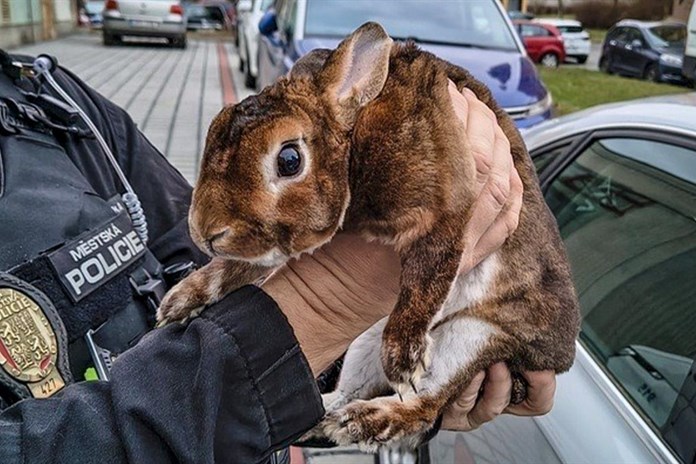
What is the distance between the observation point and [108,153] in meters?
1.80

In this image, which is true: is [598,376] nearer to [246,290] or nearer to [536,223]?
[536,223]

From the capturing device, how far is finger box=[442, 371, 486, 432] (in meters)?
1.82

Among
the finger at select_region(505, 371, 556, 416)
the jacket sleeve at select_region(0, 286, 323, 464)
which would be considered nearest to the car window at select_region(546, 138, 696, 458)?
the finger at select_region(505, 371, 556, 416)

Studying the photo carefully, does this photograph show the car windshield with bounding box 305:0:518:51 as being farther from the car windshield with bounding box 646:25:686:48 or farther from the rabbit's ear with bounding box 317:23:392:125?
the car windshield with bounding box 646:25:686:48

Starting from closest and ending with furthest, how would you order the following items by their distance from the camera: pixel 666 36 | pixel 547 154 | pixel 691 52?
pixel 547 154, pixel 691 52, pixel 666 36

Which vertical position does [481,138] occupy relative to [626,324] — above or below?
above

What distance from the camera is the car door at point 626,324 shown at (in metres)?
1.85

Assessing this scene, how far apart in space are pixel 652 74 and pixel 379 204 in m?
23.3

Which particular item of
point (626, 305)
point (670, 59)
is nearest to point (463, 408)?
point (626, 305)

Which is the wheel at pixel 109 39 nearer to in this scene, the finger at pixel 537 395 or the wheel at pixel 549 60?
the wheel at pixel 549 60

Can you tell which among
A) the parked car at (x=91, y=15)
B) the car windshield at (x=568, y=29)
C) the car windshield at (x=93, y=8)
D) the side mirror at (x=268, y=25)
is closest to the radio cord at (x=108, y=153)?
the side mirror at (x=268, y=25)

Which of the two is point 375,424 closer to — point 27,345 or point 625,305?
point 27,345

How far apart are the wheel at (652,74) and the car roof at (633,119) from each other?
20842 mm

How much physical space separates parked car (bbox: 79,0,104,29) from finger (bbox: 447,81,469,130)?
30044 millimetres
